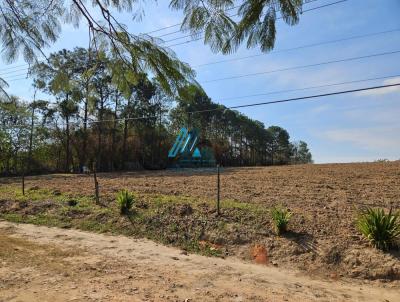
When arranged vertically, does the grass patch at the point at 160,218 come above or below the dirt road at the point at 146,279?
above

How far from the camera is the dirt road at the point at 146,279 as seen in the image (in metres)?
5.35

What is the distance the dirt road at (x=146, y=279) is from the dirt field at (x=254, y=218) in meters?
0.39

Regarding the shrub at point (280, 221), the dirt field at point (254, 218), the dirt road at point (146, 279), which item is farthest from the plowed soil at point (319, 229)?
the dirt road at point (146, 279)

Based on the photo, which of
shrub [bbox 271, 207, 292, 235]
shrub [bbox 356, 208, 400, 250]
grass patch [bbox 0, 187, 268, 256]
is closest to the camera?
shrub [bbox 356, 208, 400, 250]

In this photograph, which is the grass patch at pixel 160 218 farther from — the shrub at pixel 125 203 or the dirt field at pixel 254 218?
the shrub at pixel 125 203

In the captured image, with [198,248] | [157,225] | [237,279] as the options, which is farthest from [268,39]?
[157,225]

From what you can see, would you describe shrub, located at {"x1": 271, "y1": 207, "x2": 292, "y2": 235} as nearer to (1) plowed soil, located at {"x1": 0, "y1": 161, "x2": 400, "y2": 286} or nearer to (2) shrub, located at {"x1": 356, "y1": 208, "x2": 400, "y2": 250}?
(1) plowed soil, located at {"x1": 0, "y1": 161, "x2": 400, "y2": 286}

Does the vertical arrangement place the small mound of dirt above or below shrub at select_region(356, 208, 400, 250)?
below

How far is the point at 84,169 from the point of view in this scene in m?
32.1

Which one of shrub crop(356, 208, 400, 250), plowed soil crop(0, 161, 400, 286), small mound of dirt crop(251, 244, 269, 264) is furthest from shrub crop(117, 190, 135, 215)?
shrub crop(356, 208, 400, 250)

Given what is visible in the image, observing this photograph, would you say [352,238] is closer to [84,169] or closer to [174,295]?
[174,295]

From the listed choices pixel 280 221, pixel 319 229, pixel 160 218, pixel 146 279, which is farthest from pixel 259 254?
pixel 160 218

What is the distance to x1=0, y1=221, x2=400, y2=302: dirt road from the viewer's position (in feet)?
17.6

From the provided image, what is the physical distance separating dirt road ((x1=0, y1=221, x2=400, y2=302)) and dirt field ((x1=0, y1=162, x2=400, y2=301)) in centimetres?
39
